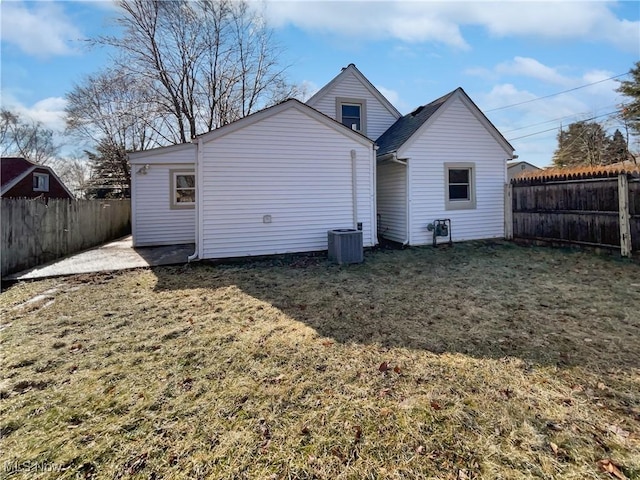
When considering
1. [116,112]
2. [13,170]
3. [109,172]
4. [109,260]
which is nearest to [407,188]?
[109,260]

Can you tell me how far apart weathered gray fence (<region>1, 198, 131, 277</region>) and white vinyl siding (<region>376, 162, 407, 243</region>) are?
1005 cm

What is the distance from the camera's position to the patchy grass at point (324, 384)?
80.3 inches

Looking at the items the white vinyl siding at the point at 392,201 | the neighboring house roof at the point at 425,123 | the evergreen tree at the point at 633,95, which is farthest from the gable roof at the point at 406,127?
the evergreen tree at the point at 633,95

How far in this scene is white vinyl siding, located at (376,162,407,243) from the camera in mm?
10266

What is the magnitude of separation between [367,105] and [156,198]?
8729 mm

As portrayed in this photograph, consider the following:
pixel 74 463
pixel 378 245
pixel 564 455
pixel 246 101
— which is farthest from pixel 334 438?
pixel 246 101

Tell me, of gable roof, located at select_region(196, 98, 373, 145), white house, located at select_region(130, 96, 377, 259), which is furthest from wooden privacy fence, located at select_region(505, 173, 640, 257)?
gable roof, located at select_region(196, 98, 373, 145)

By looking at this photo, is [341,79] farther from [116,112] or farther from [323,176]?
[116,112]

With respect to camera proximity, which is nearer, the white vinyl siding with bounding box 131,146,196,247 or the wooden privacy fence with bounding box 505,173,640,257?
the wooden privacy fence with bounding box 505,173,640,257

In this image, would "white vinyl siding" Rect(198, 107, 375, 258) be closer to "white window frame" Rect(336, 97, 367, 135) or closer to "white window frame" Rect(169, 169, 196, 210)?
"white window frame" Rect(336, 97, 367, 135)

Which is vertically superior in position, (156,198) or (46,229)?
(156,198)

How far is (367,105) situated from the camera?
12.7 metres

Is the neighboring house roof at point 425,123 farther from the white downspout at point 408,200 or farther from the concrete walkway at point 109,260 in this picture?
the concrete walkway at point 109,260

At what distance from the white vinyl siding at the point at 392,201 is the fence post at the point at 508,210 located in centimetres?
386
